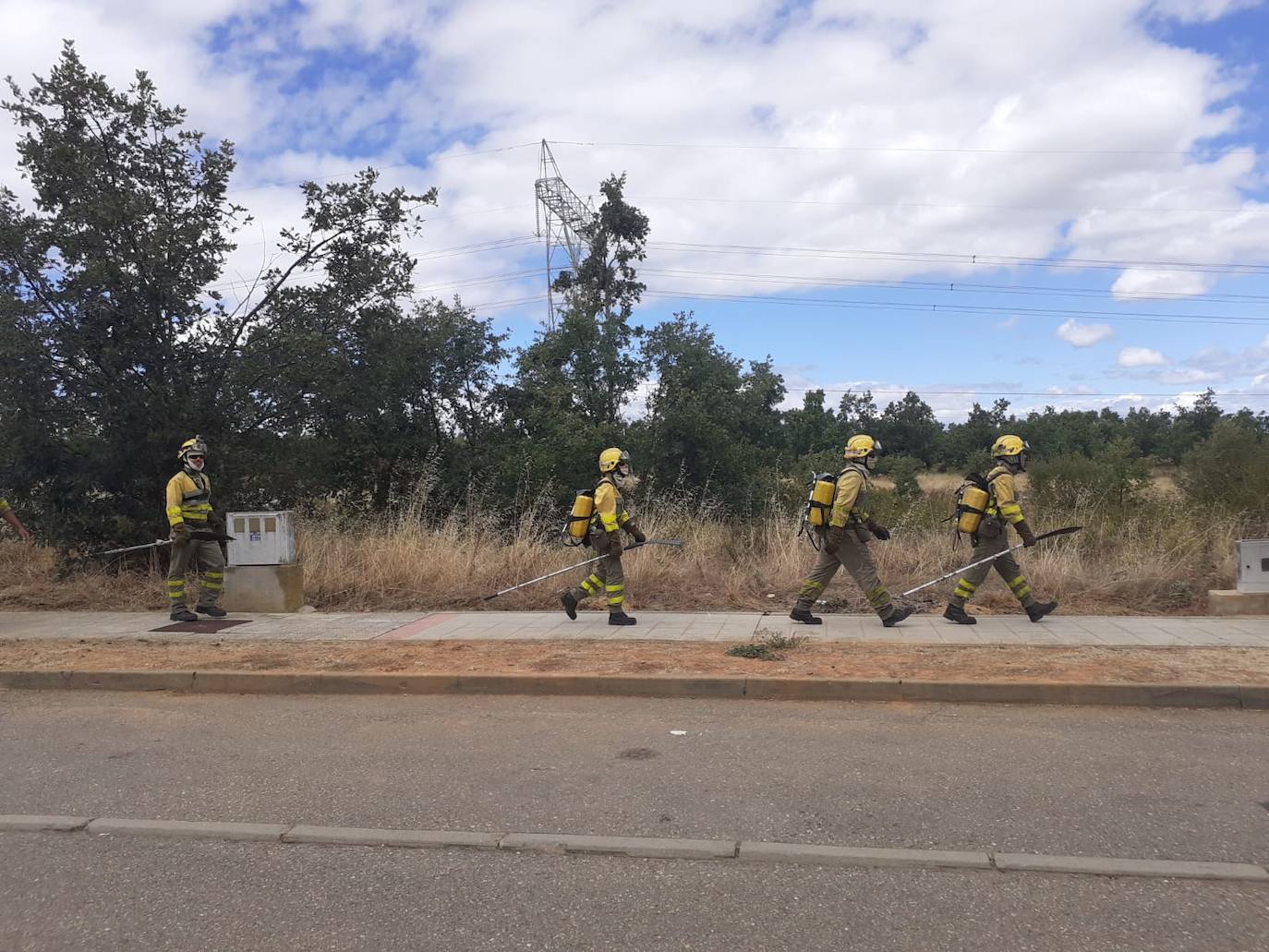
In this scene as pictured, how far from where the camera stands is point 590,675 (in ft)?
23.3

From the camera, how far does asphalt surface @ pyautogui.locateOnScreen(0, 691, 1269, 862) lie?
432 centimetres

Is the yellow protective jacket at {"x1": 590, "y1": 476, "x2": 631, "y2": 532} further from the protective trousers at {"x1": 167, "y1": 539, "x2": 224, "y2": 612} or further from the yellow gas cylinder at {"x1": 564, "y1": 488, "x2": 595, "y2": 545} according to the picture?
the protective trousers at {"x1": 167, "y1": 539, "x2": 224, "y2": 612}

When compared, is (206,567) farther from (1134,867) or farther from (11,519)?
(1134,867)

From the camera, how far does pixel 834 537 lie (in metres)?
8.80

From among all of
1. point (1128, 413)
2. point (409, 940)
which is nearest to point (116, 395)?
point (409, 940)

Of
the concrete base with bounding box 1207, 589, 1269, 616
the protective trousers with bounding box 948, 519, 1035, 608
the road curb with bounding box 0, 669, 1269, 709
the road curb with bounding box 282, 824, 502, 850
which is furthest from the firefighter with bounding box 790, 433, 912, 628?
the road curb with bounding box 282, 824, 502, 850

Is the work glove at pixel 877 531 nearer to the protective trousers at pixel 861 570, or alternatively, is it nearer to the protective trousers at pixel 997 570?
the protective trousers at pixel 861 570

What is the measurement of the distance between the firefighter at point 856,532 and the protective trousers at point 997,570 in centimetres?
59

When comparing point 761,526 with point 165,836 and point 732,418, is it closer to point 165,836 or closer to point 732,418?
point 732,418

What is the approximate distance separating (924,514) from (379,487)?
32.9ft

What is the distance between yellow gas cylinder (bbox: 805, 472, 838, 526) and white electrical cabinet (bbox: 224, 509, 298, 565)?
588 cm

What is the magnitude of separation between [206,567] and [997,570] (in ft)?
27.1

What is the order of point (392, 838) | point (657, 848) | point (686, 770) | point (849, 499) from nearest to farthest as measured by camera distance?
point (657, 848) → point (392, 838) → point (686, 770) → point (849, 499)

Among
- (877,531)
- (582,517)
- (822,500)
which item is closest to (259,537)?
(582,517)
